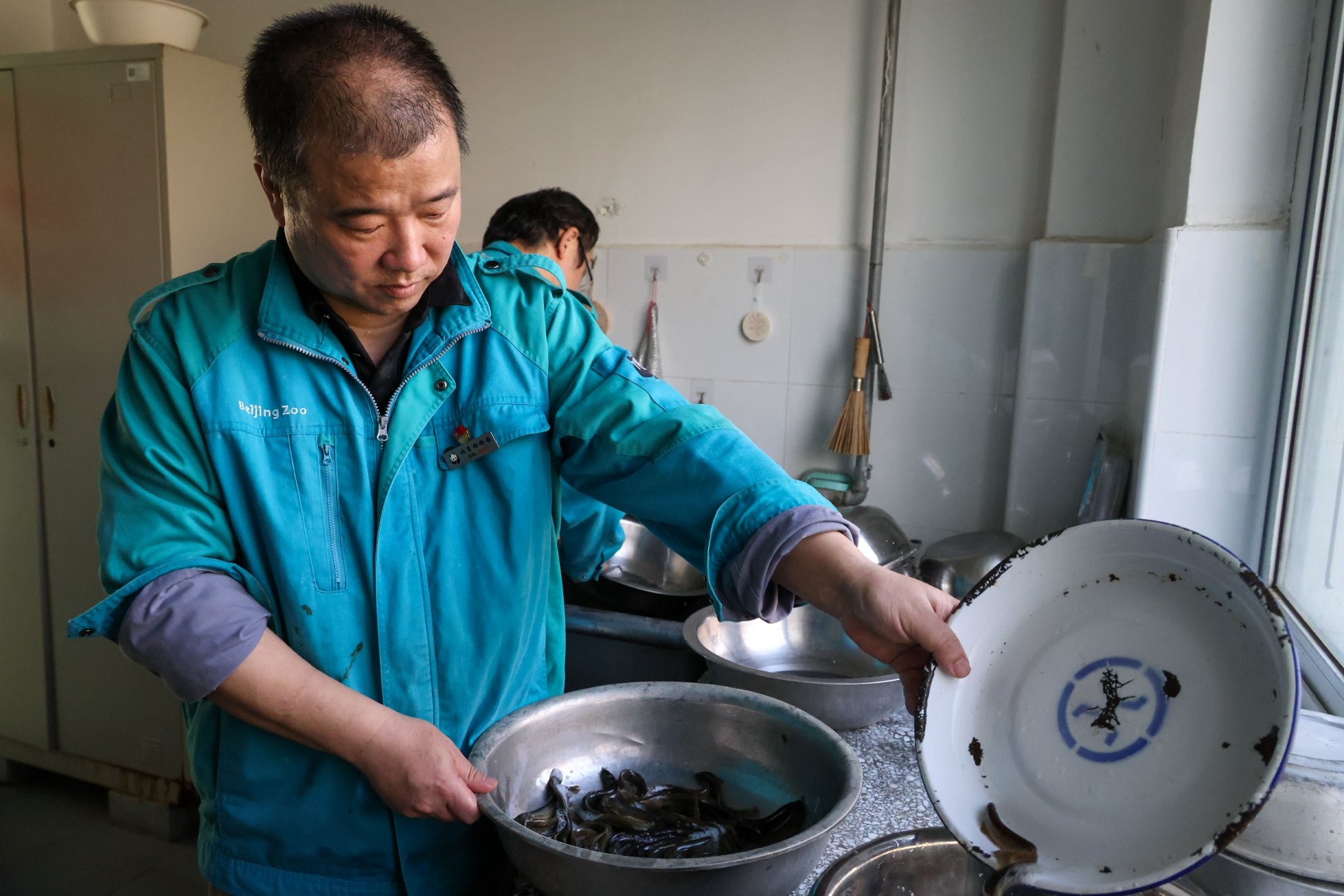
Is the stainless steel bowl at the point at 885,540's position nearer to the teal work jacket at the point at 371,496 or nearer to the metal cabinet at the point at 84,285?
the teal work jacket at the point at 371,496

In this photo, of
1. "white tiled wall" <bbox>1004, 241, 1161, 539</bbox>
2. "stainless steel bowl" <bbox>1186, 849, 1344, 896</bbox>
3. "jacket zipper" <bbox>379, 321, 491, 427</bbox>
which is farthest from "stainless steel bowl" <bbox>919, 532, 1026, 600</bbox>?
"jacket zipper" <bbox>379, 321, 491, 427</bbox>

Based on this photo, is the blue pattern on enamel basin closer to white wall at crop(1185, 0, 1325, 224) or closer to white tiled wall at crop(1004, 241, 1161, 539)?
white wall at crop(1185, 0, 1325, 224)

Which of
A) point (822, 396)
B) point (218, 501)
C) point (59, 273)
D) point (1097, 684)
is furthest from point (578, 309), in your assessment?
point (59, 273)

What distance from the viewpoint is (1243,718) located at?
2.31ft

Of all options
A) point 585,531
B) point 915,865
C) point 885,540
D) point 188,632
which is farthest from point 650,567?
point 188,632

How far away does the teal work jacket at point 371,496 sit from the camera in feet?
3.25

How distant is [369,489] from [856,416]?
175 centimetres

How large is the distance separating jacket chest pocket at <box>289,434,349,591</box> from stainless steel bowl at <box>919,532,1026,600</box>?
1357 mm

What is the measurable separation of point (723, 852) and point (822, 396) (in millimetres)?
1855

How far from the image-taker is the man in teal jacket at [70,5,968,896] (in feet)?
2.97

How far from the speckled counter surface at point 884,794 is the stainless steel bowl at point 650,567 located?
0.93 meters

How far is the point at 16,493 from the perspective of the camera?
118 inches

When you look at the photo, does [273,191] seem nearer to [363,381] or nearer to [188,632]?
[363,381]

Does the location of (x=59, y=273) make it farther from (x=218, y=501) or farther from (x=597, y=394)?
(x=597, y=394)
